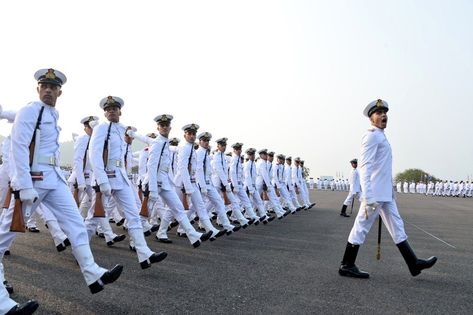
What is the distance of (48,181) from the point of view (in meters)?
4.61

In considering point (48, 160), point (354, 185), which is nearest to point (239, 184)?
point (354, 185)

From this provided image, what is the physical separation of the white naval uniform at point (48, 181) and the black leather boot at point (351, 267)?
3.19 meters

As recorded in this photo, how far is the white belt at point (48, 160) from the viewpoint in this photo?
466cm

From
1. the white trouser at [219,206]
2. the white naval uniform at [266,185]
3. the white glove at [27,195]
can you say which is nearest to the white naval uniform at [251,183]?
the white naval uniform at [266,185]

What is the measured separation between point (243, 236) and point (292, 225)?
3.06 metres

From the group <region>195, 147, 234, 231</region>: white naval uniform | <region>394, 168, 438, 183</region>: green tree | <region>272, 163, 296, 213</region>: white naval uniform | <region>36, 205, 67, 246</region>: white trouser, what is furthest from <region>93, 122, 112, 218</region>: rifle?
<region>394, 168, 438, 183</region>: green tree

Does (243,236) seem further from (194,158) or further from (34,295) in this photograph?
(34,295)

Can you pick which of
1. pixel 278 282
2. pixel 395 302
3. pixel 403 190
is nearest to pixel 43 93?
pixel 278 282

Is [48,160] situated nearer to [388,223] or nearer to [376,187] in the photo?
[376,187]

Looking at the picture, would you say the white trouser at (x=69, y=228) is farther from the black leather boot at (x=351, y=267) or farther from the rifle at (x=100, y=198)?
the black leather boot at (x=351, y=267)

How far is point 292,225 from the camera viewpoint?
13.1 m

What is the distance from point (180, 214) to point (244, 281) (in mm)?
2415

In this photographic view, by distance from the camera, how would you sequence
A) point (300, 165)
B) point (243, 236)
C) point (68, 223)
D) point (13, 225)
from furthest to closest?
point (300, 165), point (243, 236), point (68, 223), point (13, 225)

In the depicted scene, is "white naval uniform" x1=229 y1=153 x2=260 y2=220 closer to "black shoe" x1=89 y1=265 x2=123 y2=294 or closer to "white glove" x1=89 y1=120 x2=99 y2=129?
"white glove" x1=89 y1=120 x2=99 y2=129
